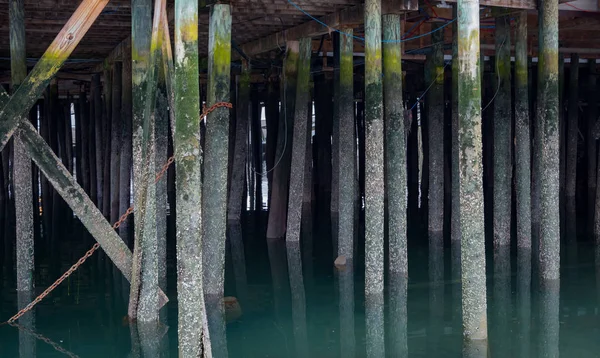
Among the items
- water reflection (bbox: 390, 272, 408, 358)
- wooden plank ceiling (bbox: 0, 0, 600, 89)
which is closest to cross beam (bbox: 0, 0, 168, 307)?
wooden plank ceiling (bbox: 0, 0, 600, 89)

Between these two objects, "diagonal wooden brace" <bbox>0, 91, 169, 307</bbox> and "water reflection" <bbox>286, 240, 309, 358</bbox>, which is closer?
"diagonal wooden brace" <bbox>0, 91, 169, 307</bbox>

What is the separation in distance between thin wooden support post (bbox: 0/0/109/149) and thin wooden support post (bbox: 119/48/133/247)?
17.7ft

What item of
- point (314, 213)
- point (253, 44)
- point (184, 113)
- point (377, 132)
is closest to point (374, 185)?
point (377, 132)

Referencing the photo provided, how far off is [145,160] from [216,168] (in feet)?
3.82

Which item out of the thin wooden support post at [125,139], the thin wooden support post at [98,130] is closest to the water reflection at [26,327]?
the thin wooden support post at [125,139]

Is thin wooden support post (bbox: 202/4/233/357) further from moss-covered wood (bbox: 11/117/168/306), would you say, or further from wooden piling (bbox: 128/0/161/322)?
moss-covered wood (bbox: 11/117/168/306)

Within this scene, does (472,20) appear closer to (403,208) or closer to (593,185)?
(403,208)

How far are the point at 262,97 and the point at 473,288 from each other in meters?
13.5

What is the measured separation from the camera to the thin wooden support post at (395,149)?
9055mm

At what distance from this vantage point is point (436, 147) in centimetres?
1243

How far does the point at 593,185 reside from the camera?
18.0 metres

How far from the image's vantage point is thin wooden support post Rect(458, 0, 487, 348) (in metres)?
6.89

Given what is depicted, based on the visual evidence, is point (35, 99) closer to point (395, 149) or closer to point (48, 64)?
point (48, 64)

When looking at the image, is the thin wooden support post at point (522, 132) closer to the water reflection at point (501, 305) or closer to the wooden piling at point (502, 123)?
the wooden piling at point (502, 123)
